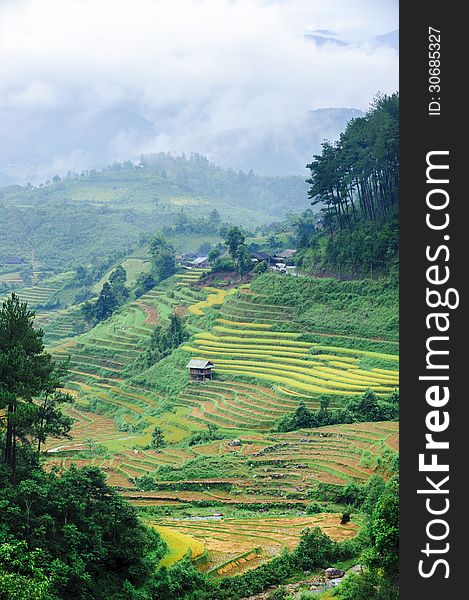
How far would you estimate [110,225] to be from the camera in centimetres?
9675

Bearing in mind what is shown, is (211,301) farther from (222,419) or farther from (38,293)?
(38,293)

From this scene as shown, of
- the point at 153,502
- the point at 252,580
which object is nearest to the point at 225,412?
the point at 153,502

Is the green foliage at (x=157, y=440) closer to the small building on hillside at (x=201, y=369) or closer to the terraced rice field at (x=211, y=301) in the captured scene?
the small building on hillside at (x=201, y=369)

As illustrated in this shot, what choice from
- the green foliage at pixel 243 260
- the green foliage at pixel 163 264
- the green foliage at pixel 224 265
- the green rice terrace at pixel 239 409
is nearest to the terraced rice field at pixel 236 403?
the green rice terrace at pixel 239 409

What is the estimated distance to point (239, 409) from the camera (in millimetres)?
32000

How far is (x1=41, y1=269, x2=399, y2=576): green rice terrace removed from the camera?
22000mm

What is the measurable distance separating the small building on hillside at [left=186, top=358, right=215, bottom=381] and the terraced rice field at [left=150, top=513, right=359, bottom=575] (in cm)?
1414

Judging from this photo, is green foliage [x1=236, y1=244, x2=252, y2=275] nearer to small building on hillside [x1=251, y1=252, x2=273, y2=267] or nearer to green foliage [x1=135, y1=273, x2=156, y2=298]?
small building on hillside [x1=251, y1=252, x2=273, y2=267]

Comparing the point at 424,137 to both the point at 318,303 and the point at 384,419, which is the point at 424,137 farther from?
the point at 318,303

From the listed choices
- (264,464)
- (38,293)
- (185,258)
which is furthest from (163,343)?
(38,293)

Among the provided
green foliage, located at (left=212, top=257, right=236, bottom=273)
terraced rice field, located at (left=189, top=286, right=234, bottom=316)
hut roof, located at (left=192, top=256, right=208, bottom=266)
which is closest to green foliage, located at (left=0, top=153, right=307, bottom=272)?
hut roof, located at (left=192, top=256, right=208, bottom=266)

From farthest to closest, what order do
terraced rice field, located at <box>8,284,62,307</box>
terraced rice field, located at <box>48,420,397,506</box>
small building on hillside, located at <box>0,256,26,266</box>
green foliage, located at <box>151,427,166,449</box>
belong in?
small building on hillside, located at <box>0,256,26,266</box> < terraced rice field, located at <box>8,284,62,307</box> < green foliage, located at <box>151,427,166,449</box> < terraced rice field, located at <box>48,420,397,506</box>

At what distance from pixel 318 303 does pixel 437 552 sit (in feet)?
104

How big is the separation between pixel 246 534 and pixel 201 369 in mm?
16299
